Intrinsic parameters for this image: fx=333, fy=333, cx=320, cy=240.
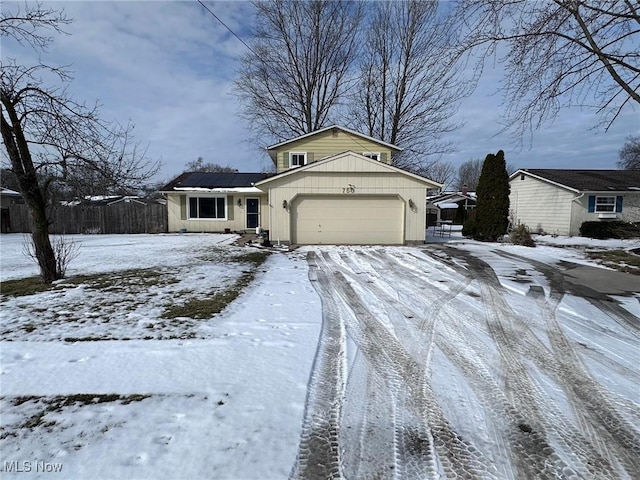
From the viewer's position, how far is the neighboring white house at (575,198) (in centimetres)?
1886

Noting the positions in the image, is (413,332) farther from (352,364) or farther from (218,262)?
(218,262)

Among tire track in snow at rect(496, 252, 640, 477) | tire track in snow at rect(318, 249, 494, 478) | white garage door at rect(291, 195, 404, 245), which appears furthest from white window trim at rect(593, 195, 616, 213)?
tire track in snow at rect(318, 249, 494, 478)

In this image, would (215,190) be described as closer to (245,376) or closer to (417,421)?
(245,376)

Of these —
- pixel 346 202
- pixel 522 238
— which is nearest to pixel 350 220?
pixel 346 202

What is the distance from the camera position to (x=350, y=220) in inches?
559

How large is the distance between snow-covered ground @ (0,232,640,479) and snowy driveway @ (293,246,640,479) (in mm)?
23

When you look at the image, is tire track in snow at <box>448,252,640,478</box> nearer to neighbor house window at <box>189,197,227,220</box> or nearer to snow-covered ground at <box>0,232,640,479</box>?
snow-covered ground at <box>0,232,640,479</box>

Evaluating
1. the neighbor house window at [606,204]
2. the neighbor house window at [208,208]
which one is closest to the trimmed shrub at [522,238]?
the neighbor house window at [606,204]

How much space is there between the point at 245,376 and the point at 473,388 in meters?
2.09

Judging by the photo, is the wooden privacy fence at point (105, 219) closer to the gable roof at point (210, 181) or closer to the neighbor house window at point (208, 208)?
the gable roof at point (210, 181)

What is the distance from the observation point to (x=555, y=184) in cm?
1973

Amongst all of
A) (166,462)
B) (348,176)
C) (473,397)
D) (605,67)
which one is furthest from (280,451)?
(348,176)

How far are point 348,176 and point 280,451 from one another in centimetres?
1242

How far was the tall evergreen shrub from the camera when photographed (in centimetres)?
1622
